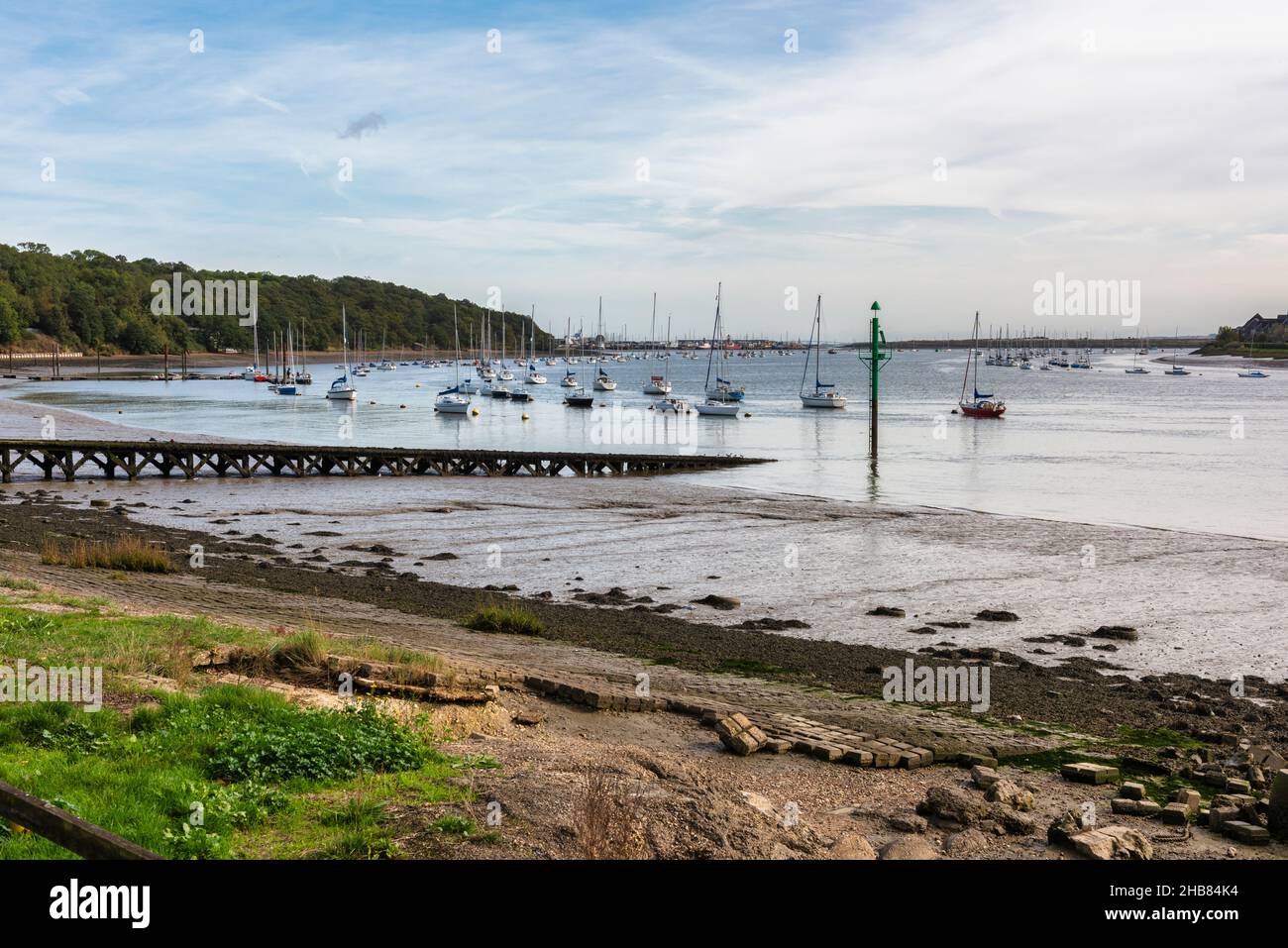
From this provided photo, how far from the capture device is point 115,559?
76.4 feet

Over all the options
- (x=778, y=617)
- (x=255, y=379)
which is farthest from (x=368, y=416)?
(x=778, y=617)

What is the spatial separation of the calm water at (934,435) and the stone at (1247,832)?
29.4 metres

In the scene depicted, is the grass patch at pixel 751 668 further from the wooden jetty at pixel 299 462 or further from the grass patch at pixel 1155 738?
the wooden jetty at pixel 299 462

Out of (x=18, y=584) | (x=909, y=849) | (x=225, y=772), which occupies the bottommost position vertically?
(x=909, y=849)

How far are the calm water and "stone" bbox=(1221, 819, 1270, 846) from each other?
29.4 meters

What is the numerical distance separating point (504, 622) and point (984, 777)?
992 cm

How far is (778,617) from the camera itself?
22.0m

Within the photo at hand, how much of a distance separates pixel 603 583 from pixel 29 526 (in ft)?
55.3

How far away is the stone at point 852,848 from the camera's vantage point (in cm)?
858

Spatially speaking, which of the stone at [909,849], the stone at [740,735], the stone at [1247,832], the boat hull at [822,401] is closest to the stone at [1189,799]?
the stone at [1247,832]

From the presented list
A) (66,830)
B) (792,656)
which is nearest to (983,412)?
(792,656)

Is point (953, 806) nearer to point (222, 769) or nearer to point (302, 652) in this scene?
point (222, 769)
